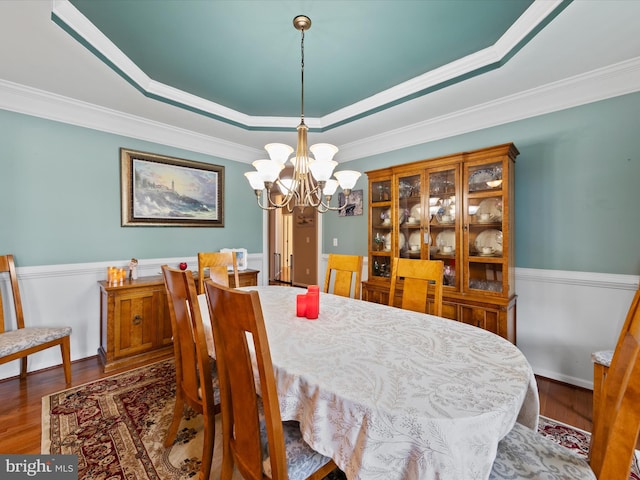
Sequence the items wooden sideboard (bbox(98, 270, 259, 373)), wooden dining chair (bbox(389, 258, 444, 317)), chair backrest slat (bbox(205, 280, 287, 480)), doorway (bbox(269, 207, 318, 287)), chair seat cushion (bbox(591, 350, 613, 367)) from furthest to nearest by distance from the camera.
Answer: doorway (bbox(269, 207, 318, 287)), wooden sideboard (bbox(98, 270, 259, 373)), wooden dining chair (bbox(389, 258, 444, 317)), chair seat cushion (bbox(591, 350, 613, 367)), chair backrest slat (bbox(205, 280, 287, 480))

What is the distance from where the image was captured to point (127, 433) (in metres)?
1.68

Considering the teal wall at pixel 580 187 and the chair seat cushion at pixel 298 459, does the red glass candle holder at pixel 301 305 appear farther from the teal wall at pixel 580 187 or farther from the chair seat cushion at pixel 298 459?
the teal wall at pixel 580 187

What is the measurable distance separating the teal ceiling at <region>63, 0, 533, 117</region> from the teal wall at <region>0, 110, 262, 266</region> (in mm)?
1045

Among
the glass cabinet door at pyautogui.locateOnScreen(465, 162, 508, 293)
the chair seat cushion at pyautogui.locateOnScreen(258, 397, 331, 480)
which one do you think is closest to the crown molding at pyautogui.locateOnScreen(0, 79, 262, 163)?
the glass cabinet door at pyautogui.locateOnScreen(465, 162, 508, 293)

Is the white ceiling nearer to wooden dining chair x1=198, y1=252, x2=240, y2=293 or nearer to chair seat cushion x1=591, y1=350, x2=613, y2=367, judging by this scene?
wooden dining chair x1=198, y1=252, x2=240, y2=293

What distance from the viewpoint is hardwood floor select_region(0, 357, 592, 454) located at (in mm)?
1639

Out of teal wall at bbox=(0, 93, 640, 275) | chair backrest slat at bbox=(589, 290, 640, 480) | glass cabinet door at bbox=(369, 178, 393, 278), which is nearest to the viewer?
chair backrest slat at bbox=(589, 290, 640, 480)

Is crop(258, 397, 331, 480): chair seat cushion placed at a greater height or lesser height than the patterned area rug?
greater

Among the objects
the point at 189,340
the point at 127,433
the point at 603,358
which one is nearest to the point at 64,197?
Result: the point at 127,433

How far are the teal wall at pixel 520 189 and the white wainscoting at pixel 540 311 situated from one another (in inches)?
4.1

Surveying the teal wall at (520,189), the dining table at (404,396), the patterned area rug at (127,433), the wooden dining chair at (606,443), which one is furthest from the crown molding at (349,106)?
the patterned area rug at (127,433)

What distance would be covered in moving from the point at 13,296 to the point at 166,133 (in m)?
2.06

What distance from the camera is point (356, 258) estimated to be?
2293 mm

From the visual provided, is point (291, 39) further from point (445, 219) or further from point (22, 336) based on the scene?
point (22, 336)
